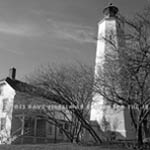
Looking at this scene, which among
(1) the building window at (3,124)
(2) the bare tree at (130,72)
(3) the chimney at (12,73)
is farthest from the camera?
(3) the chimney at (12,73)

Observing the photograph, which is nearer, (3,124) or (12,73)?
(3,124)

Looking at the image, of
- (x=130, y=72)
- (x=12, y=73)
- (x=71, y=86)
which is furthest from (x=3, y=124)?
Answer: (x=130, y=72)

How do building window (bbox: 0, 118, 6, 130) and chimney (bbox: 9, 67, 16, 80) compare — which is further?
chimney (bbox: 9, 67, 16, 80)

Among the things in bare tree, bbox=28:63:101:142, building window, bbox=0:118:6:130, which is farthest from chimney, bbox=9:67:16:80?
bare tree, bbox=28:63:101:142

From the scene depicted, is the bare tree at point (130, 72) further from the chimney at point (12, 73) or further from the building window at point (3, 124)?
→ the chimney at point (12, 73)

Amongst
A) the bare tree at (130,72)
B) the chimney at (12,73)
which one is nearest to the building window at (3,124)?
the chimney at (12,73)

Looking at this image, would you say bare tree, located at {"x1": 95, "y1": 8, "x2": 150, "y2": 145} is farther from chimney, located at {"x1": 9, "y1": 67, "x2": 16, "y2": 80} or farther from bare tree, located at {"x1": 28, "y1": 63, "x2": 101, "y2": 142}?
chimney, located at {"x1": 9, "y1": 67, "x2": 16, "y2": 80}

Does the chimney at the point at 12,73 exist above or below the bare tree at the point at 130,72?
above

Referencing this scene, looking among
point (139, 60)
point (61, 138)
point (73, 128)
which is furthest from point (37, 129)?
point (139, 60)

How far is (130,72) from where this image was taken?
528 inches

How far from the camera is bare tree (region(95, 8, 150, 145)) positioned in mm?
13125

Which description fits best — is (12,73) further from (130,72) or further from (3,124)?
(130,72)

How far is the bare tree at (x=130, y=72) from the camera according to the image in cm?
1312

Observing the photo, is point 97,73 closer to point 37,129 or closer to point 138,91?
point 138,91
